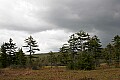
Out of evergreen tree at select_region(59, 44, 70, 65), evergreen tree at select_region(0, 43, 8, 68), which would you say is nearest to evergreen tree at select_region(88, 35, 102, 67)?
evergreen tree at select_region(59, 44, 70, 65)

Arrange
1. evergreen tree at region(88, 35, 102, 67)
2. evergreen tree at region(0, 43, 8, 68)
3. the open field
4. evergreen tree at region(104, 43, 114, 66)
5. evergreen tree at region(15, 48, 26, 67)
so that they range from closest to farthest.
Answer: the open field → evergreen tree at region(88, 35, 102, 67) → evergreen tree at region(0, 43, 8, 68) → evergreen tree at region(15, 48, 26, 67) → evergreen tree at region(104, 43, 114, 66)

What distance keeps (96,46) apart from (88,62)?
22.4 metres

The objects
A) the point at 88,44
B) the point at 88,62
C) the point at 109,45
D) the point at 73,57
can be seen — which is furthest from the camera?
the point at 109,45

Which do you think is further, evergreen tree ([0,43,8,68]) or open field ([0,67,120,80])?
evergreen tree ([0,43,8,68])

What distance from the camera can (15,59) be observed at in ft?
272

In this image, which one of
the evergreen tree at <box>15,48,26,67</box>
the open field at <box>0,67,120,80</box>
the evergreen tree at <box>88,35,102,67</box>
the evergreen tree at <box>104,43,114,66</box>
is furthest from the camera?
the evergreen tree at <box>104,43,114,66</box>

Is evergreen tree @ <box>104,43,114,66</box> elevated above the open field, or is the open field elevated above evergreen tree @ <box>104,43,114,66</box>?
evergreen tree @ <box>104,43,114,66</box>

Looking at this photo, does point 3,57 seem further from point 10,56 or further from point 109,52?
point 109,52

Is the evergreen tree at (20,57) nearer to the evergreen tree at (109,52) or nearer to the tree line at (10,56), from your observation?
the tree line at (10,56)

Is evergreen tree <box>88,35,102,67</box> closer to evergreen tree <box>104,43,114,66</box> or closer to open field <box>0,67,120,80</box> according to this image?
evergreen tree <box>104,43,114,66</box>

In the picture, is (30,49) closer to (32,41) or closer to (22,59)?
(32,41)

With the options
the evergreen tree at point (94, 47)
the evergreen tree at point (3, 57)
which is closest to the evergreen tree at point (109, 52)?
the evergreen tree at point (94, 47)

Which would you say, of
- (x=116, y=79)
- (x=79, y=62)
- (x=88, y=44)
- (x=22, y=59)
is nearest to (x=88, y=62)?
(x=79, y=62)

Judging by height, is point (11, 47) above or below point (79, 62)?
above
